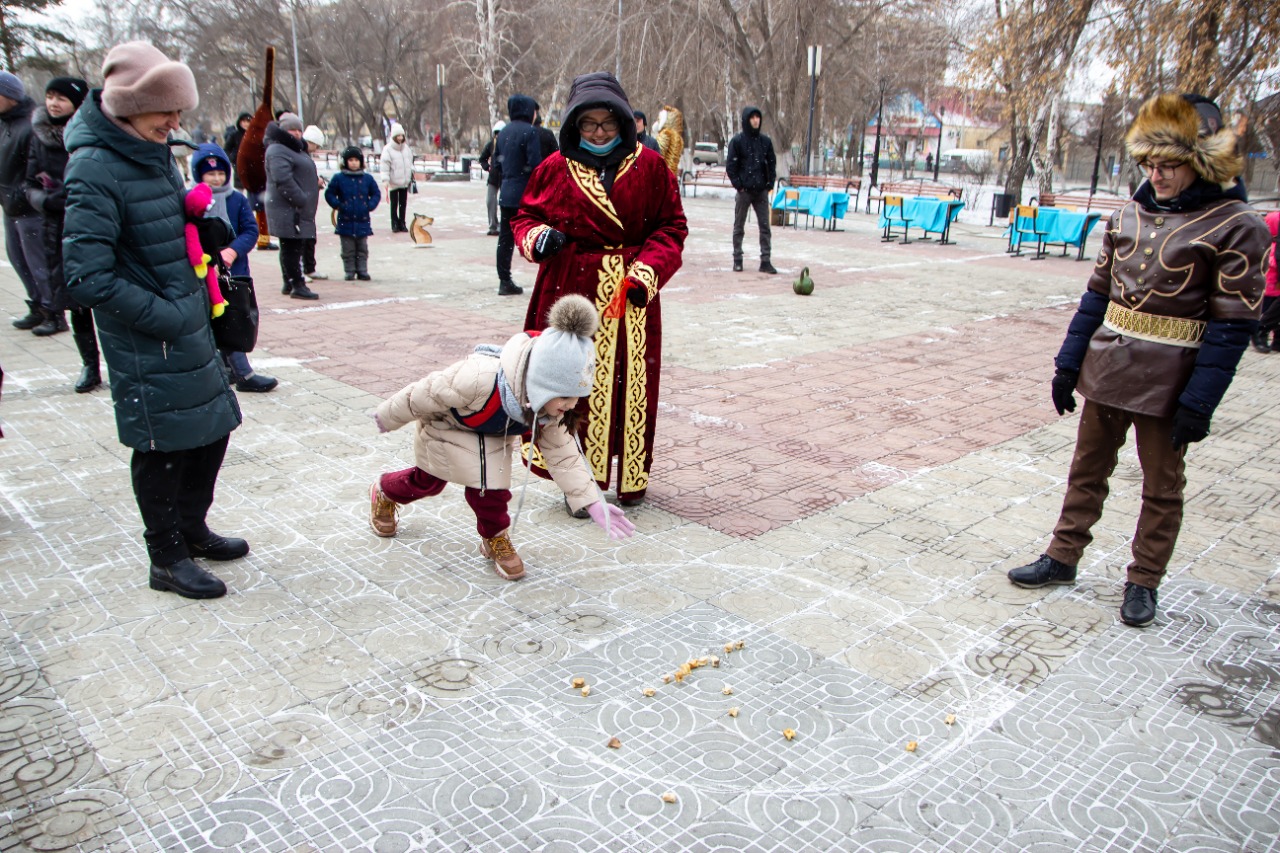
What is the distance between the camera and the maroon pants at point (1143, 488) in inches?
136

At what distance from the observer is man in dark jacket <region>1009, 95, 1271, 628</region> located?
315 centimetres

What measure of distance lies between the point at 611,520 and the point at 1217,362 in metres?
2.07

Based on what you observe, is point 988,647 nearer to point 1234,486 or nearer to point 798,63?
point 1234,486

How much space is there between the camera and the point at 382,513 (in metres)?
4.02

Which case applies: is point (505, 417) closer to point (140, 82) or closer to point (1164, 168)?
point (140, 82)

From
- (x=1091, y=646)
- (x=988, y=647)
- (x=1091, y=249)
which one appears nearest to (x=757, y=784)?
(x=988, y=647)

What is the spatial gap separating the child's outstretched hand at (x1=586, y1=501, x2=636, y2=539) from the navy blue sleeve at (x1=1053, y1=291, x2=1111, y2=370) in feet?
5.81

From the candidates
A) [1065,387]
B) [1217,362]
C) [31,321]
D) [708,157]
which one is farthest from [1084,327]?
[708,157]

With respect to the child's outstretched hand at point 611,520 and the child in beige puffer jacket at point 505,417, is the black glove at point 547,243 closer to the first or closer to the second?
the child in beige puffer jacket at point 505,417

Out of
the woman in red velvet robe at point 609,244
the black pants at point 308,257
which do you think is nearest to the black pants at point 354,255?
the black pants at point 308,257

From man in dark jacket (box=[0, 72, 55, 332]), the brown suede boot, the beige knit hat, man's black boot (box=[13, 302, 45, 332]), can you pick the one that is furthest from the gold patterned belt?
man's black boot (box=[13, 302, 45, 332])

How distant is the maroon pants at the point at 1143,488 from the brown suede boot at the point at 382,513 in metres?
2.66

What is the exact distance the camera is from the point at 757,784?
101 inches

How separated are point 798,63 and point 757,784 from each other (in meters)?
24.6
